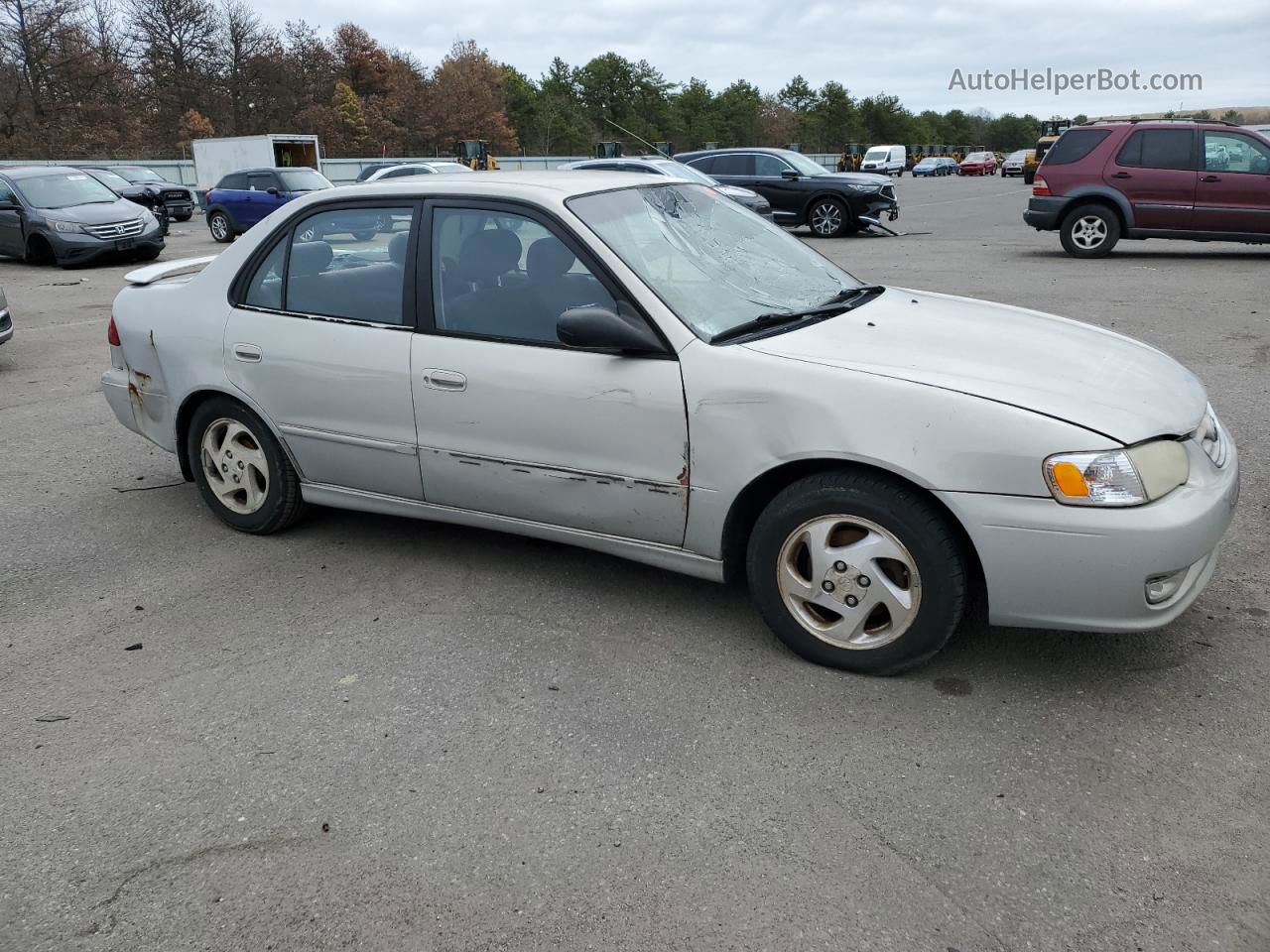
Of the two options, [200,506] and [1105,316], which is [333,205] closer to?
[200,506]

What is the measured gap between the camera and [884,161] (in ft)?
216

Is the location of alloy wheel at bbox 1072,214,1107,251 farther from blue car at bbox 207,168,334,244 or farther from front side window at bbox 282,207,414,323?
blue car at bbox 207,168,334,244

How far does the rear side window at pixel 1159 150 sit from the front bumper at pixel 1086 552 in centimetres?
1268

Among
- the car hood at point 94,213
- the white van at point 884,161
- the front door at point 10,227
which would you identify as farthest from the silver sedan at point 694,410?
the white van at point 884,161

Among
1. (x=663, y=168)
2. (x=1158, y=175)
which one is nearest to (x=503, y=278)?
(x=1158, y=175)

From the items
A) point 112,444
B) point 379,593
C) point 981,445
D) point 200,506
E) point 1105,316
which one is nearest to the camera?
point 981,445

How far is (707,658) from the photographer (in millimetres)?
3629

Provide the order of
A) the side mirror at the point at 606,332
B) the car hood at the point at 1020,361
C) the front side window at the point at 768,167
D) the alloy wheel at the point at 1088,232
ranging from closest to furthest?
the car hood at the point at 1020,361 < the side mirror at the point at 606,332 < the alloy wheel at the point at 1088,232 < the front side window at the point at 768,167

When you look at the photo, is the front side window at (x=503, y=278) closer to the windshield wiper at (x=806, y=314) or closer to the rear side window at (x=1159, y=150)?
the windshield wiper at (x=806, y=314)

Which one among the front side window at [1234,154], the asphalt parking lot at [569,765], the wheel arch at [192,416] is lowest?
the asphalt parking lot at [569,765]

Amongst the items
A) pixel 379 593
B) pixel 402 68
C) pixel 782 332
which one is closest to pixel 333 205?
pixel 379 593

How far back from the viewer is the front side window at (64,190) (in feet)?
57.3

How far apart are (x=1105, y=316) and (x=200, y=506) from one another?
26.8ft

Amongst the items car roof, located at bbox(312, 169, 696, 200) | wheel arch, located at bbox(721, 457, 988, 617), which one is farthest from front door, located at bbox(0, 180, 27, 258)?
wheel arch, located at bbox(721, 457, 988, 617)
